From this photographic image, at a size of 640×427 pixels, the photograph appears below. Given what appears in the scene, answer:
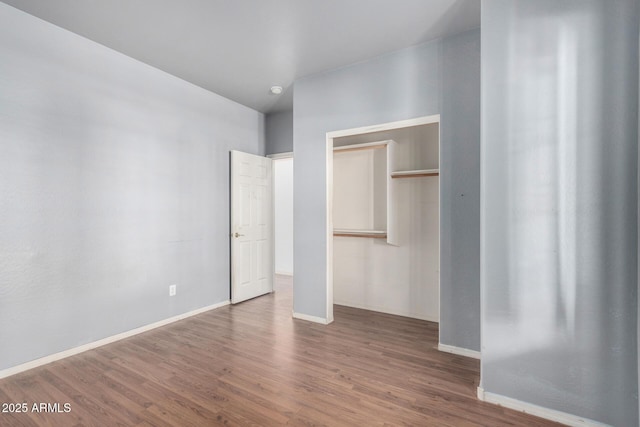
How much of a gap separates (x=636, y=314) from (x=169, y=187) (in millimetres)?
3921

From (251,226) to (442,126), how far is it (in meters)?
2.86

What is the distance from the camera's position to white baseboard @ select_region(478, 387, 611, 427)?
184 cm

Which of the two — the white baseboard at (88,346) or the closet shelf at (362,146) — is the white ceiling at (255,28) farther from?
the white baseboard at (88,346)

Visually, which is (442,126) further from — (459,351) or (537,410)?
(537,410)

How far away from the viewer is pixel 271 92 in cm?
404

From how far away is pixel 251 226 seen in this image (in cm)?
459

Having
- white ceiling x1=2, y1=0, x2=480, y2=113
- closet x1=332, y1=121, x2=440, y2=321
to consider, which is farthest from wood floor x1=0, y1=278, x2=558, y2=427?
white ceiling x1=2, y1=0, x2=480, y2=113

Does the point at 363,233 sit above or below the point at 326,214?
below

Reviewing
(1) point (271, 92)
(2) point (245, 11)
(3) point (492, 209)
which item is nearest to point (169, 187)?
(1) point (271, 92)

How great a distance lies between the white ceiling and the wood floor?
274 cm

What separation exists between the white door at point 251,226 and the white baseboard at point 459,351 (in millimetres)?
2640

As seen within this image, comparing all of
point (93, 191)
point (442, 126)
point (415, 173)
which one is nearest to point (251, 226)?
point (93, 191)

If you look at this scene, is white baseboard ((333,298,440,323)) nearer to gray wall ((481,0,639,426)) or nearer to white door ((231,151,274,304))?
white door ((231,151,274,304))

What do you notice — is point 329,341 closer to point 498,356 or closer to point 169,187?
point 498,356
